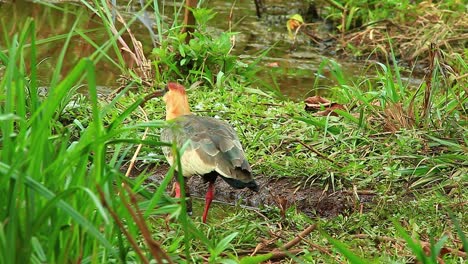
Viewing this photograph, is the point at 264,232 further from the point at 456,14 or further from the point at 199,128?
the point at 456,14

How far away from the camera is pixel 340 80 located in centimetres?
704

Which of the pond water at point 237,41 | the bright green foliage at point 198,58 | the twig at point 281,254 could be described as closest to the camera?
the twig at point 281,254

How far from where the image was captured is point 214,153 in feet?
16.9

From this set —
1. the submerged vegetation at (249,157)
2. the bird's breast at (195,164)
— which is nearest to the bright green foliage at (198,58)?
the submerged vegetation at (249,157)

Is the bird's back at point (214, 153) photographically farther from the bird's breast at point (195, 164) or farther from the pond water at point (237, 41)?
the pond water at point (237, 41)

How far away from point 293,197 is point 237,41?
4.74 meters

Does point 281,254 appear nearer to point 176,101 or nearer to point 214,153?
point 214,153

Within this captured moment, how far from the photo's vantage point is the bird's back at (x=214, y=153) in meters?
5.08

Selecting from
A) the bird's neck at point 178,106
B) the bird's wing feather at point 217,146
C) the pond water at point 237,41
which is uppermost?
the bird's wing feather at point 217,146

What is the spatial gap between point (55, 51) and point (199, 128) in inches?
159

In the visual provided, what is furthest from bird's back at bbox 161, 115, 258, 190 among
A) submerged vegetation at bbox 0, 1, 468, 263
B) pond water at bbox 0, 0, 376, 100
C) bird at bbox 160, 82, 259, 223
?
pond water at bbox 0, 0, 376, 100

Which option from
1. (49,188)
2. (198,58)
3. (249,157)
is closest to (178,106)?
(249,157)

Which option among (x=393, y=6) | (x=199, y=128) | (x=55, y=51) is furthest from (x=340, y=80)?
(x=393, y=6)

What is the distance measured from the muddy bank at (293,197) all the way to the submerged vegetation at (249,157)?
17 millimetres
